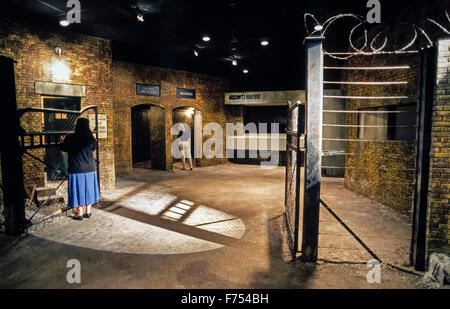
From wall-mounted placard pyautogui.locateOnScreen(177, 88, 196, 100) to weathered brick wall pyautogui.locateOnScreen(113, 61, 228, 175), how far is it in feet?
0.49

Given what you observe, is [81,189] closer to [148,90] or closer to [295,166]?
[295,166]

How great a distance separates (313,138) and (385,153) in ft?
13.4

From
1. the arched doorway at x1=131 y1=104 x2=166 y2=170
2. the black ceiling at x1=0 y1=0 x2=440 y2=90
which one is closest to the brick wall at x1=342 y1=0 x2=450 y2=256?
the black ceiling at x1=0 y1=0 x2=440 y2=90

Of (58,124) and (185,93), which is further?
(185,93)

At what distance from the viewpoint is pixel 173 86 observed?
12539mm

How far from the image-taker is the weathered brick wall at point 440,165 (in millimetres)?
3430

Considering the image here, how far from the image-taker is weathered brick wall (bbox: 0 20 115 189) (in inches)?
260

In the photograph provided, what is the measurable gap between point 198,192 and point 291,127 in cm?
409

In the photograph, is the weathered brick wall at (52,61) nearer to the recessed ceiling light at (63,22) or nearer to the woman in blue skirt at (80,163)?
the recessed ceiling light at (63,22)

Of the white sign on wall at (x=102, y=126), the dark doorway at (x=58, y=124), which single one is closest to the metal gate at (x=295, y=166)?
the white sign on wall at (x=102, y=126)

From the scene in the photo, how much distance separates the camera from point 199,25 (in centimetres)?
755

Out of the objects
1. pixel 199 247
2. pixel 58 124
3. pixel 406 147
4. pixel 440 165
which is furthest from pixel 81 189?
pixel 406 147

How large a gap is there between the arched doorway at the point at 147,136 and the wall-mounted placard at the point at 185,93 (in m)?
1.13
